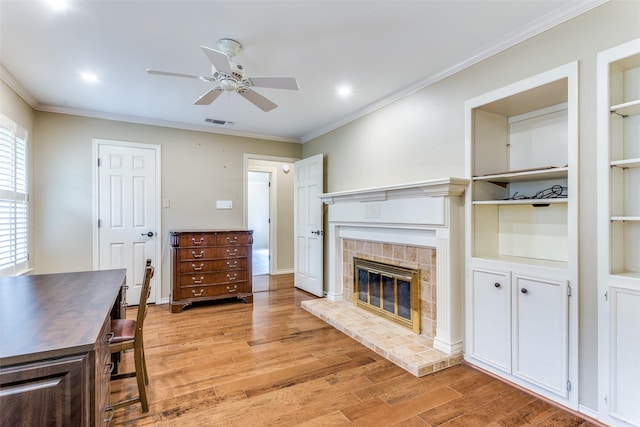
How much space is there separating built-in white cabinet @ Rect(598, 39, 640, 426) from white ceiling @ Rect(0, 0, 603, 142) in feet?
1.76

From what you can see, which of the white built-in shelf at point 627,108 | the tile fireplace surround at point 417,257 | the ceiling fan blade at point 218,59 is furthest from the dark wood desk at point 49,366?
the white built-in shelf at point 627,108

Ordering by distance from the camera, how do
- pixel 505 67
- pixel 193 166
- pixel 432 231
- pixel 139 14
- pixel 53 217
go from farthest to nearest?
pixel 193 166 → pixel 53 217 → pixel 432 231 → pixel 505 67 → pixel 139 14

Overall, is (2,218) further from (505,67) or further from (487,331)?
(505,67)

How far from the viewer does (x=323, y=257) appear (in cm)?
471

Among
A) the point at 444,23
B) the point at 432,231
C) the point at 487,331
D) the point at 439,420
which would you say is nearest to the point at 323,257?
the point at 432,231

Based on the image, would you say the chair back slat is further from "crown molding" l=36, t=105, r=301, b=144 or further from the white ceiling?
"crown molding" l=36, t=105, r=301, b=144

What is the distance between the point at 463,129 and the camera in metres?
2.71

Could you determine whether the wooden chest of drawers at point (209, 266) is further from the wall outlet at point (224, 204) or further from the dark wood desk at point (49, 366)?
the dark wood desk at point (49, 366)

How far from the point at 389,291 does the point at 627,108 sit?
2391 mm

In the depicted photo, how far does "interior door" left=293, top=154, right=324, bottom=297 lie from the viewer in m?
4.65

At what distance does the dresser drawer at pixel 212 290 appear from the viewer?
4109 millimetres

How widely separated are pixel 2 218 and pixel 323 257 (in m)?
3.55

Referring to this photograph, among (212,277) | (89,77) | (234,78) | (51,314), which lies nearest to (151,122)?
(89,77)

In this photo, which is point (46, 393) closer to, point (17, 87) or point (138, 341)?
point (138, 341)
